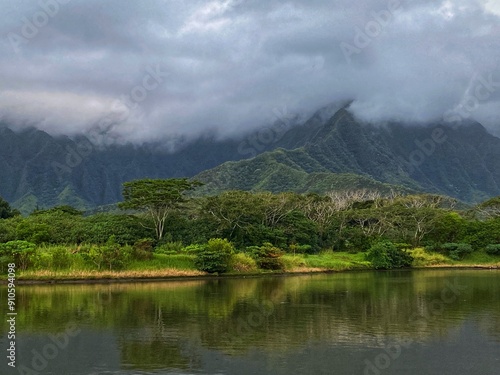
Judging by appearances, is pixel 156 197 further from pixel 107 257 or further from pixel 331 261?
pixel 331 261

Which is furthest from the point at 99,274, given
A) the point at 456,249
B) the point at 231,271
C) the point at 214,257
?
the point at 456,249

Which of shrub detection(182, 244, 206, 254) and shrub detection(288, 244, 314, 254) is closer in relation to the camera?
shrub detection(182, 244, 206, 254)

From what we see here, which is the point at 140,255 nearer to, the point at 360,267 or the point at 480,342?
the point at 360,267

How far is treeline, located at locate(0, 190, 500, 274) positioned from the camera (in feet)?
189

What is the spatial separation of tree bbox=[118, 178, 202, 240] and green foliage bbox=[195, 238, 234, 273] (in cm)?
1132

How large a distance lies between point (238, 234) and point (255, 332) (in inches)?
1660

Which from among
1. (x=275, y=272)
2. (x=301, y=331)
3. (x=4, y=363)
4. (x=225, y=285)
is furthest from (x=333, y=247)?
(x=4, y=363)

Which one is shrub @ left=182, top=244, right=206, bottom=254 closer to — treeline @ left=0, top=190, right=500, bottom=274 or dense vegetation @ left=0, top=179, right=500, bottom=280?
dense vegetation @ left=0, top=179, right=500, bottom=280

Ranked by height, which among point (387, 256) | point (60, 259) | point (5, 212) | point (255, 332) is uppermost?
point (5, 212)

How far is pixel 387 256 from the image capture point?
221ft

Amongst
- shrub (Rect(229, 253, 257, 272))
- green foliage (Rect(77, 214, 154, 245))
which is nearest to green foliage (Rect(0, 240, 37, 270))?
green foliage (Rect(77, 214, 154, 245))

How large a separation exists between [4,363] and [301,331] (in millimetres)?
11703

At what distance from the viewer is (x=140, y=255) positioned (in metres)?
49.4

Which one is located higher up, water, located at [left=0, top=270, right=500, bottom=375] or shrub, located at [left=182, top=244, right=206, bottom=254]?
shrub, located at [left=182, top=244, right=206, bottom=254]
